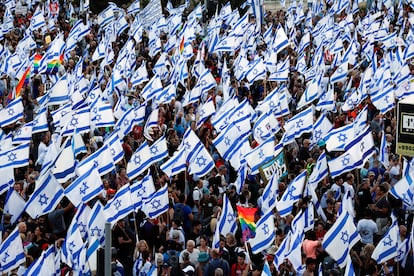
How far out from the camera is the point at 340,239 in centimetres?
1574

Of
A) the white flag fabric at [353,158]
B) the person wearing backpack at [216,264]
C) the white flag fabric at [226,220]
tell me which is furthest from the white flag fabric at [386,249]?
the white flag fabric at [353,158]

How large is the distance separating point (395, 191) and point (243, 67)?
9979 mm

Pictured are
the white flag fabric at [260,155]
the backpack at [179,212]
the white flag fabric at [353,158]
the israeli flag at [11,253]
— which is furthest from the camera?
the white flag fabric at [260,155]

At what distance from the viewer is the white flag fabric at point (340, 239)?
15.7m

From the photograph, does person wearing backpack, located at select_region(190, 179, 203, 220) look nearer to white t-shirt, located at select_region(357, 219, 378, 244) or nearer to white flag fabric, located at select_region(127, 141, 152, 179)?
white flag fabric, located at select_region(127, 141, 152, 179)

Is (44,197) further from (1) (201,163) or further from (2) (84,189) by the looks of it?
(1) (201,163)

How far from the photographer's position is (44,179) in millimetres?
17328

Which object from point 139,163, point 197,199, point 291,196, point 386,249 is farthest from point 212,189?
point 386,249

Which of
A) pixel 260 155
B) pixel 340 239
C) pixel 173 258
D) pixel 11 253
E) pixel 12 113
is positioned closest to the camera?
pixel 11 253

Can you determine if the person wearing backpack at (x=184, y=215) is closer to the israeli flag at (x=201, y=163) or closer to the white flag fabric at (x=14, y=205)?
the israeli flag at (x=201, y=163)

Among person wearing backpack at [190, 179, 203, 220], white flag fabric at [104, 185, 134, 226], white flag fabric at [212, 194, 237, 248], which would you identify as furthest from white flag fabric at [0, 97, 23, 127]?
white flag fabric at [212, 194, 237, 248]

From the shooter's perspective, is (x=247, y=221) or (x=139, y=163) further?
(x=139, y=163)

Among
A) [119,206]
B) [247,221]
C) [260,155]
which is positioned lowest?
[260,155]

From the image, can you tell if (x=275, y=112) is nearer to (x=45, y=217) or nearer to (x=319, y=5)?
(x=45, y=217)
